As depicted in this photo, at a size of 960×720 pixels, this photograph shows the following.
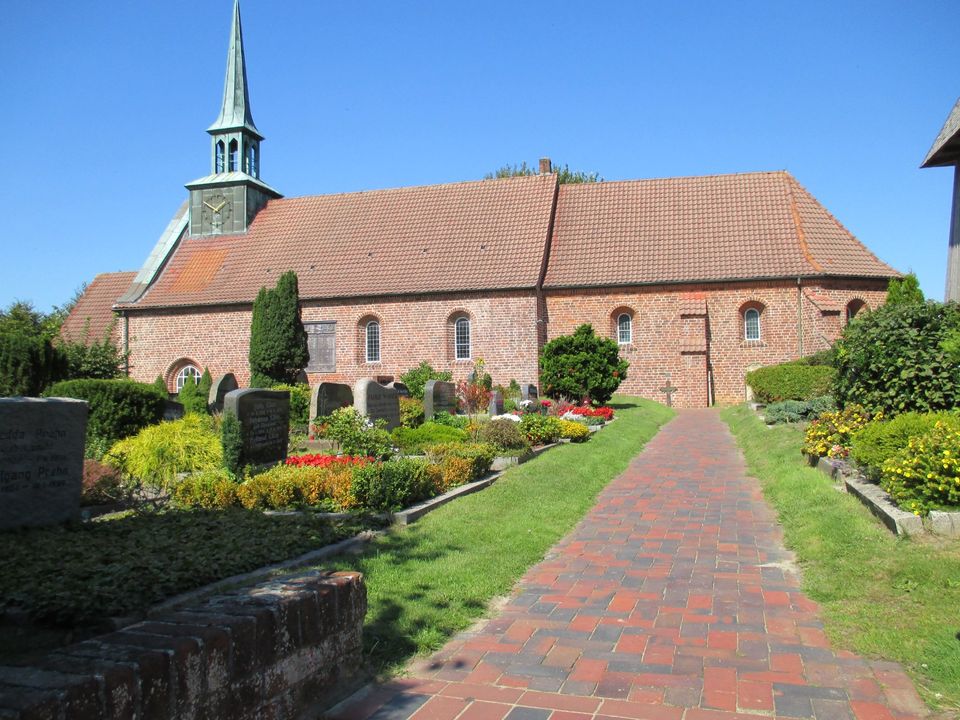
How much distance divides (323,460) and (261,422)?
1173mm

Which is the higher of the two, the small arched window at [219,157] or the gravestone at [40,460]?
the small arched window at [219,157]

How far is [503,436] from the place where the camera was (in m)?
13.0

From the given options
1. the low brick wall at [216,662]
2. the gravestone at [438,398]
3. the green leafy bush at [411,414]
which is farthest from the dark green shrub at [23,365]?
the low brick wall at [216,662]

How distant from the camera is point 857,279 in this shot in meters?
28.3

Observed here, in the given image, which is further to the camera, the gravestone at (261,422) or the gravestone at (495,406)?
the gravestone at (495,406)

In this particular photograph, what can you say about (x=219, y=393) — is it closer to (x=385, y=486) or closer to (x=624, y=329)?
(x=385, y=486)

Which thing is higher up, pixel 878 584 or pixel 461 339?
pixel 461 339

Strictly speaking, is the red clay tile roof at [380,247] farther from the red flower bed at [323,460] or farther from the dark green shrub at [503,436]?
the red flower bed at [323,460]

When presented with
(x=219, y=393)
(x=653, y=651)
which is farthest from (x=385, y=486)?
(x=219, y=393)

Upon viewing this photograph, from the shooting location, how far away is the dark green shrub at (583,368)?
22156mm

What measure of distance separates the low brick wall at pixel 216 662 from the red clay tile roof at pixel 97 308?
34.5 m

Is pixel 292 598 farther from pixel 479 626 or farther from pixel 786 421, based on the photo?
pixel 786 421

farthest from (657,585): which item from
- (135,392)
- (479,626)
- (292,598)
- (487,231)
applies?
(487,231)

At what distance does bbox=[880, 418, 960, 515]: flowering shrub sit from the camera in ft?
22.0
